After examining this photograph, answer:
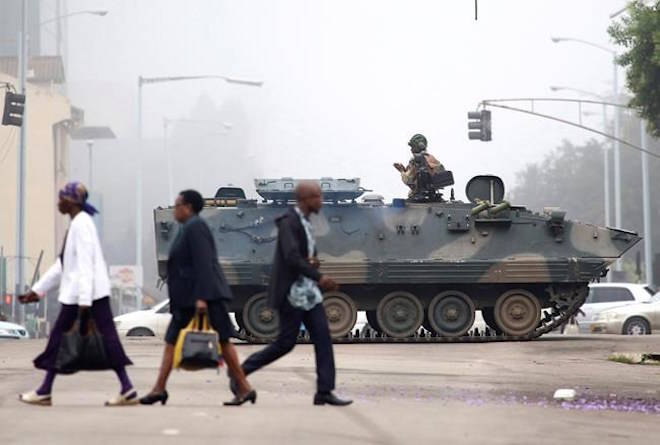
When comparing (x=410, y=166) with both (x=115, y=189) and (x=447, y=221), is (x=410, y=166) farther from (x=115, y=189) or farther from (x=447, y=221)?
(x=115, y=189)

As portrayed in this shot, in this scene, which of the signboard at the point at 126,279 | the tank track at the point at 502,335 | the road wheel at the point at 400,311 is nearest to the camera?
the tank track at the point at 502,335

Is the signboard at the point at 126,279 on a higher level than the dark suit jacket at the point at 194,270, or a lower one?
lower

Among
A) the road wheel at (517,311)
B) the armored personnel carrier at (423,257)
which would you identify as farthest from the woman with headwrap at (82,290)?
the road wheel at (517,311)

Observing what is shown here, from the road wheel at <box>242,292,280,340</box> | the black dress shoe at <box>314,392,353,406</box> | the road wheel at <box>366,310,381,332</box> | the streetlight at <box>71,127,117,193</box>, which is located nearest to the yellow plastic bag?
the black dress shoe at <box>314,392,353,406</box>

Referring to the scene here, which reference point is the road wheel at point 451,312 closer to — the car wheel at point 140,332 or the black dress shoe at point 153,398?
the car wheel at point 140,332

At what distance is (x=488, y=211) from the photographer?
2778cm

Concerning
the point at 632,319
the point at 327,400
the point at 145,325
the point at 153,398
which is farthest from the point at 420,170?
the point at 153,398

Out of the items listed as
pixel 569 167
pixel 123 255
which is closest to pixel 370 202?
pixel 569 167

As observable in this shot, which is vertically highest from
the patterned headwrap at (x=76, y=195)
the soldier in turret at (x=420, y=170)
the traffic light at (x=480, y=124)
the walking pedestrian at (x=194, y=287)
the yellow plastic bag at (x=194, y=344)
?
the traffic light at (x=480, y=124)

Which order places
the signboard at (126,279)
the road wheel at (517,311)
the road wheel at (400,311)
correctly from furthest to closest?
the signboard at (126,279), the road wheel at (517,311), the road wheel at (400,311)

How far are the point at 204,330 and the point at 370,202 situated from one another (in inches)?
608

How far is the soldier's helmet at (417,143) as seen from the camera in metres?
28.4

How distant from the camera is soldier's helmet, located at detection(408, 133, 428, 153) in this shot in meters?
28.4

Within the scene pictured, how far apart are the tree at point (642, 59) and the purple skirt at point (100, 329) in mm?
25997
